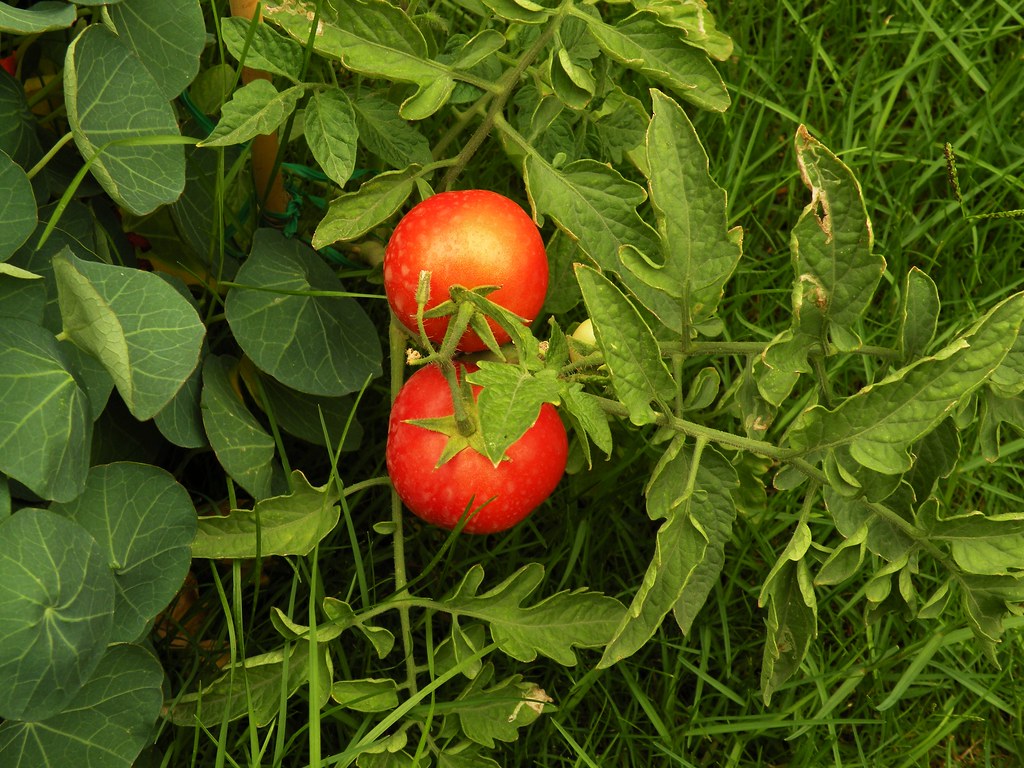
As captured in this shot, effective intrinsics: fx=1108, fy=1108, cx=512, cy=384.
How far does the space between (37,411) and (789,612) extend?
0.82m

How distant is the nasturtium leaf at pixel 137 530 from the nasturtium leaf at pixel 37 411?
99 mm

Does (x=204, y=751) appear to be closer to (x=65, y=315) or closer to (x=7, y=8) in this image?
(x=65, y=315)

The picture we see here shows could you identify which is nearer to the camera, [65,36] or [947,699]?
[65,36]

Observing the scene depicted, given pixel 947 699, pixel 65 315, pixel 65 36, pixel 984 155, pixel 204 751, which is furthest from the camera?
pixel 984 155

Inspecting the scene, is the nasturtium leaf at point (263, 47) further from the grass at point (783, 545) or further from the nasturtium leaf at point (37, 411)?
the grass at point (783, 545)

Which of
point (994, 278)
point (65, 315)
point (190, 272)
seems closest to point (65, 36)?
point (190, 272)

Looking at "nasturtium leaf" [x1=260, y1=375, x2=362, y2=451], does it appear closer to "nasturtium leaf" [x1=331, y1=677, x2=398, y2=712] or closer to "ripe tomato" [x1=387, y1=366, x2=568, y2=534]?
"ripe tomato" [x1=387, y1=366, x2=568, y2=534]

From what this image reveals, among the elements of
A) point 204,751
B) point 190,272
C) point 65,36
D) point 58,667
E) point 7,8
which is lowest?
point 204,751

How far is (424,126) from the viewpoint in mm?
1847

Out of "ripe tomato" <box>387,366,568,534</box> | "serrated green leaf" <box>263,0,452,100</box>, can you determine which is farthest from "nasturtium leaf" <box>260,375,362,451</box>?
"serrated green leaf" <box>263,0,452,100</box>

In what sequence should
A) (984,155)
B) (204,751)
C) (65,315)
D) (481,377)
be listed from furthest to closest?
(984,155) < (204,751) < (65,315) < (481,377)

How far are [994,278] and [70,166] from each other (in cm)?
148

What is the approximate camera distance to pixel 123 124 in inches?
50.8

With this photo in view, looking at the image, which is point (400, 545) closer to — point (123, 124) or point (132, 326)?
point (132, 326)
